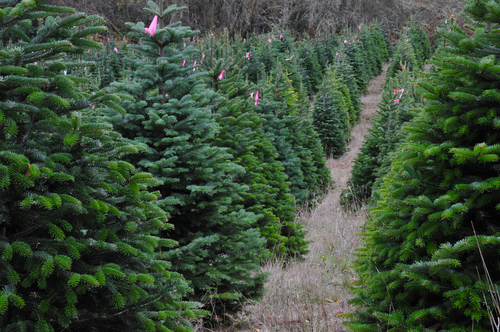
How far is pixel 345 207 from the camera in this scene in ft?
32.3

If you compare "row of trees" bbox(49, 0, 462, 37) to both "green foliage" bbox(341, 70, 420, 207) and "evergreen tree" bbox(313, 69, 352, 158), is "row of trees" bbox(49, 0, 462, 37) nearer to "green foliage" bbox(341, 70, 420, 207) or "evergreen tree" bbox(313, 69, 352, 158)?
"evergreen tree" bbox(313, 69, 352, 158)

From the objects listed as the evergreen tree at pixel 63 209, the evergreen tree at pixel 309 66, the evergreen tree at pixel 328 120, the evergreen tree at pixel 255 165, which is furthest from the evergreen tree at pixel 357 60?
the evergreen tree at pixel 63 209

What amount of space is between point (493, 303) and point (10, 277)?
2569mm

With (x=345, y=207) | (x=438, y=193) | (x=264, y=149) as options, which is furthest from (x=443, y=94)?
(x=345, y=207)

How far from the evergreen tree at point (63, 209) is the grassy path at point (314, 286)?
1.74m

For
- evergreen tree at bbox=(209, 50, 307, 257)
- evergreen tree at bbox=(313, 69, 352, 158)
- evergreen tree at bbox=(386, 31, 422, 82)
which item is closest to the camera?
evergreen tree at bbox=(209, 50, 307, 257)

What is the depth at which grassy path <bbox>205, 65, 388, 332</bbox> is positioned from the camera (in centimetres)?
420

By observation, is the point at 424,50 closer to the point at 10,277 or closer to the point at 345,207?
the point at 345,207

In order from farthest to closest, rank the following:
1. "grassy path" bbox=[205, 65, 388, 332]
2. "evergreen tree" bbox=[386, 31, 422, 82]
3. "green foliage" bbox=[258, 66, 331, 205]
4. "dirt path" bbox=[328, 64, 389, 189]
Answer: "evergreen tree" bbox=[386, 31, 422, 82] < "dirt path" bbox=[328, 64, 389, 189] < "green foliage" bbox=[258, 66, 331, 205] < "grassy path" bbox=[205, 65, 388, 332]

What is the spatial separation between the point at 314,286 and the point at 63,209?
139 inches

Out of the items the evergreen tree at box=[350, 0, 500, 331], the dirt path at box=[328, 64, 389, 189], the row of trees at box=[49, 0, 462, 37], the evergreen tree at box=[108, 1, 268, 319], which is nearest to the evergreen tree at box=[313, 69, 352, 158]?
the dirt path at box=[328, 64, 389, 189]

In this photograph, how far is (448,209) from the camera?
2676 millimetres

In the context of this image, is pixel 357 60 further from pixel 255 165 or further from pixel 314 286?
pixel 314 286

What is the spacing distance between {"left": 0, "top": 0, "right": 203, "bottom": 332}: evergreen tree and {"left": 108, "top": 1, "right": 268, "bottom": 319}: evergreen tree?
4.41 ft
